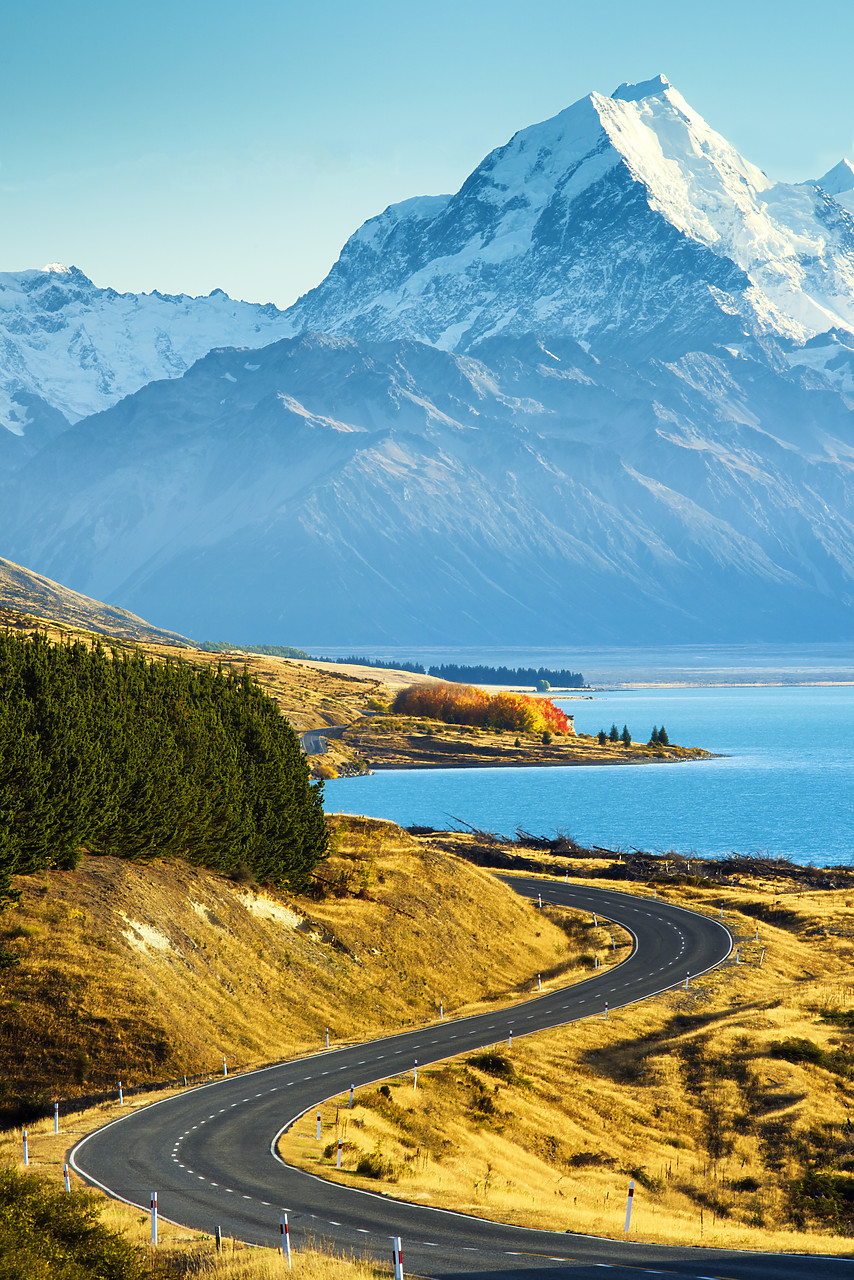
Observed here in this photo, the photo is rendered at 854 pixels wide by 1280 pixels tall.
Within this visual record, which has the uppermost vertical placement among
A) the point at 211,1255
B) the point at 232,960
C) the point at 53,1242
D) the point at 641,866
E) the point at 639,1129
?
the point at 53,1242

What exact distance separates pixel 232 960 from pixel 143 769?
1057cm

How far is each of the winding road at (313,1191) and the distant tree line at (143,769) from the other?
45.1 feet

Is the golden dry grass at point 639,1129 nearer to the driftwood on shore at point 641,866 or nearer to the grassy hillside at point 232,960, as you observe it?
the grassy hillside at point 232,960

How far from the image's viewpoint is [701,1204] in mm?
40688

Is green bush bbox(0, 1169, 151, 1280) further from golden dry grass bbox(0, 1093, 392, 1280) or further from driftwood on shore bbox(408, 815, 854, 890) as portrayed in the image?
driftwood on shore bbox(408, 815, 854, 890)

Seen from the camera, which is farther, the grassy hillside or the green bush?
the grassy hillside

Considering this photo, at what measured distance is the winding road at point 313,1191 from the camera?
91.1ft

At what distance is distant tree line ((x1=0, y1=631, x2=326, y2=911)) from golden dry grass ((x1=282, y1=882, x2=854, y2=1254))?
19.2 m

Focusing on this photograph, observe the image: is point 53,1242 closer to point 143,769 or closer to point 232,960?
point 232,960

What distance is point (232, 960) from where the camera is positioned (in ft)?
195

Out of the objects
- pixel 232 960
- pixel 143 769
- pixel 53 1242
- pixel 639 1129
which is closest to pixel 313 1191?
pixel 53 1242

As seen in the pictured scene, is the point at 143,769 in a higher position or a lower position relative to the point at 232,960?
higher

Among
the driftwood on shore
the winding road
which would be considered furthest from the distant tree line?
the driftwood on shore

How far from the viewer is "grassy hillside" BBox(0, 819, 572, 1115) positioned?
46.9m
